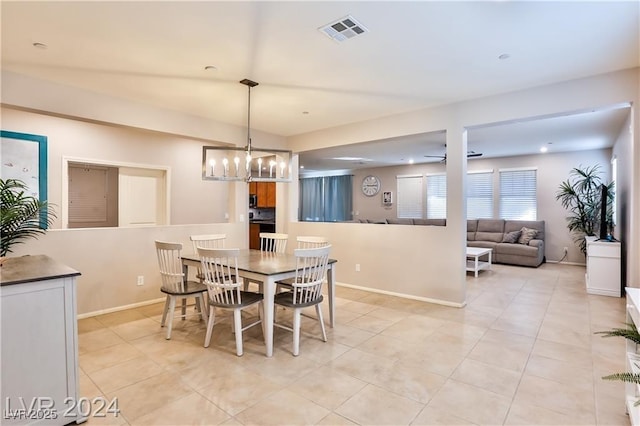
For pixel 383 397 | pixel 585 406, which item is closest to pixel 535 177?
pixel 585 406

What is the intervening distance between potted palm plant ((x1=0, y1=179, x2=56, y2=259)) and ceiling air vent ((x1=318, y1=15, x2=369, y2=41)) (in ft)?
10.6

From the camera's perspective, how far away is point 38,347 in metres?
1.86

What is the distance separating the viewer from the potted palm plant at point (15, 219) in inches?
121

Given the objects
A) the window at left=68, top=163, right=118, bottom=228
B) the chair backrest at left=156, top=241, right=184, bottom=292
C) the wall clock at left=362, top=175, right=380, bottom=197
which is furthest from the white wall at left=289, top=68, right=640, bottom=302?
the wall clock at left=362, top=175, right=380, bottom=197

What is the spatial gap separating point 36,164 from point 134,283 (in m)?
1.94

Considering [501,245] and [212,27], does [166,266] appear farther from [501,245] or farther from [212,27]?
[501,245]

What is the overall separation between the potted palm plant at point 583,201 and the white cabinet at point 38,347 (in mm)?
7838

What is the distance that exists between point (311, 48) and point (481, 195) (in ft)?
24.5

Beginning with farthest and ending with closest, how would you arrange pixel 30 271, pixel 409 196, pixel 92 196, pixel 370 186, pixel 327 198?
pixel 327 198, pixel 370 186, pixel 409 196, pixel 92 196, pixel 30 271

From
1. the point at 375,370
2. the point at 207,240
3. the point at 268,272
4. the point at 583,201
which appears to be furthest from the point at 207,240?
the point at 583,201

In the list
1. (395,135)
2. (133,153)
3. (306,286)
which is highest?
(395,135)

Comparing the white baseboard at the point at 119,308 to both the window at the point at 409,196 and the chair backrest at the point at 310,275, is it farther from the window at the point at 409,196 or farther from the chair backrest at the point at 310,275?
the window at the point at 409,196

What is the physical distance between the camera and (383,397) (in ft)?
7.36

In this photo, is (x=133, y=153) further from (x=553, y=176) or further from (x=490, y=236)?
(x=553, y=176)
